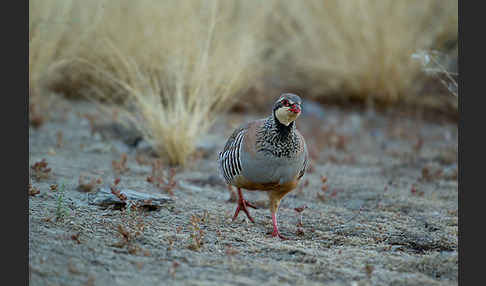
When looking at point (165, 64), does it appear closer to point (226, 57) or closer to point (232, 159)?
point (226, 57)

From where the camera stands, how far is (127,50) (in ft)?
27.5

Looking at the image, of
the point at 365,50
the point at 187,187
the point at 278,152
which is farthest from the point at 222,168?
the point at 365,50

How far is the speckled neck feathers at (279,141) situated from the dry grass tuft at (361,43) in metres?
5.90

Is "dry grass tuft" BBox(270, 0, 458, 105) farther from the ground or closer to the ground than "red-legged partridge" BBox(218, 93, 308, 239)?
farther from the ground

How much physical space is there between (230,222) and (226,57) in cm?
367

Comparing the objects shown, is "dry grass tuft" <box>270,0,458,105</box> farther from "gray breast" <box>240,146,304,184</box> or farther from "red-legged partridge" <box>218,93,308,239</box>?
"gray breast" <box>240,146,304,184</box>

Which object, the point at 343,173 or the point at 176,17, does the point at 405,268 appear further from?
the point at 176,17

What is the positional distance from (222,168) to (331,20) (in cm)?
628

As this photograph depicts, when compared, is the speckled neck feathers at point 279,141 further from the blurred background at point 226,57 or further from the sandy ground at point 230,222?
the blurred background at point 226,57

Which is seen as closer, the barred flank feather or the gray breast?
the gray breast

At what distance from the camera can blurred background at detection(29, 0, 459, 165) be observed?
701 centimetres

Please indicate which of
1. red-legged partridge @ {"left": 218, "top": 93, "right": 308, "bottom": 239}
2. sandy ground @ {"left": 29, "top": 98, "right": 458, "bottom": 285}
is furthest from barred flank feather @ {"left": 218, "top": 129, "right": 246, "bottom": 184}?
sandy ground @ {"left": 29, "top": 98, "right": 458, "bottom": 285}

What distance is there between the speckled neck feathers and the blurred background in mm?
2278

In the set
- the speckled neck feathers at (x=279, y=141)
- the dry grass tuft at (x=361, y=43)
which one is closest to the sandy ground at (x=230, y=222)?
the speckled neck feathers at (x=279, y=141)
